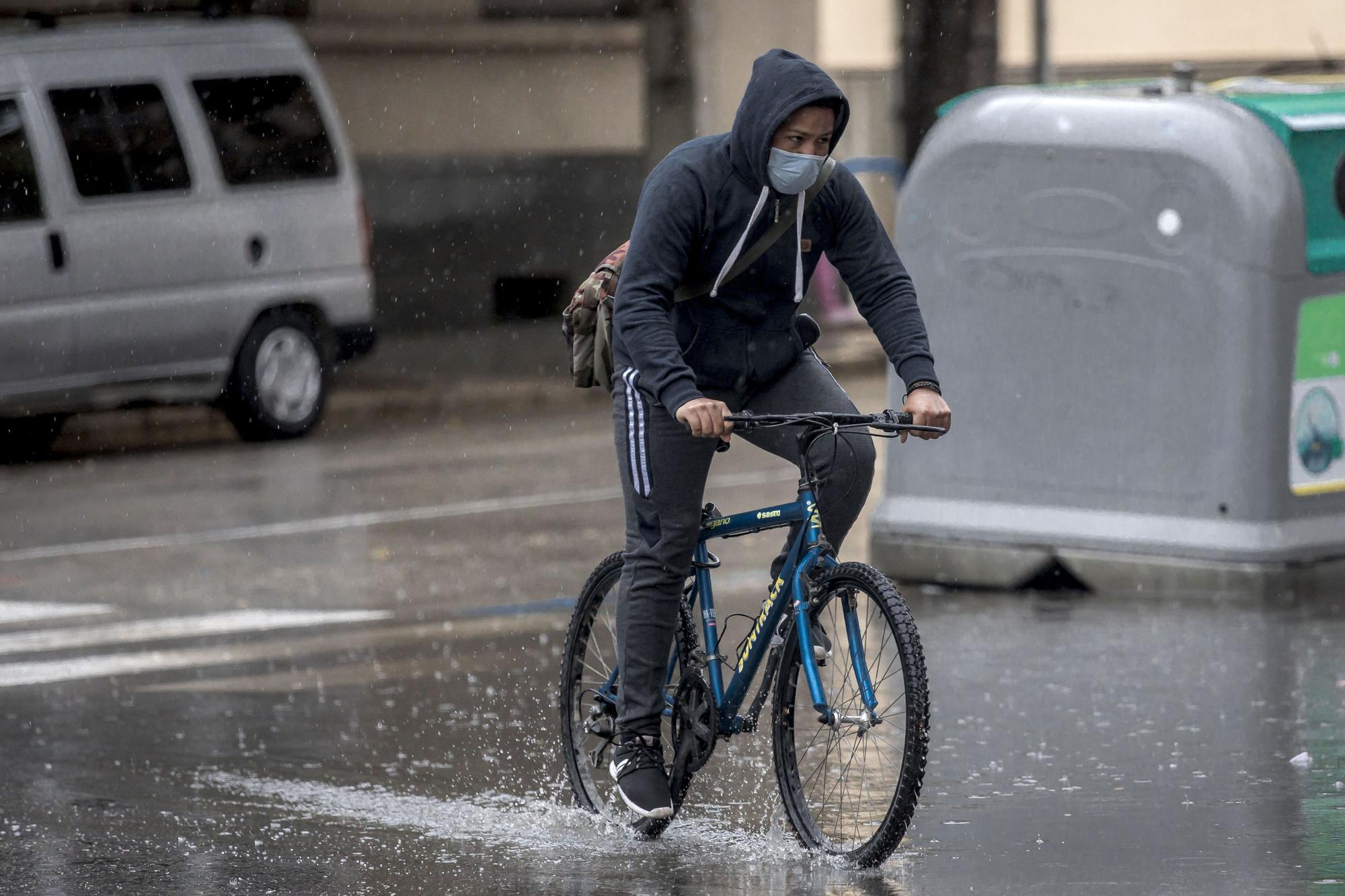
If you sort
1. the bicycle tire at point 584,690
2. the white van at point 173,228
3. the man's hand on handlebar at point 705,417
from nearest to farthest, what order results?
the man's hand on handlebar at point 705,417, the bicycle tire at point 584,690, the white van at point 173,228

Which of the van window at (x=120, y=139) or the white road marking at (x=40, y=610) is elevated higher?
the van window at (x=120, y=139)

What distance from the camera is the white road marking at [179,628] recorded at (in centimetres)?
873

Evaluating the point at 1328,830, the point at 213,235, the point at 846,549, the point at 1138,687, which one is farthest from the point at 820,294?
the point at 1328,830

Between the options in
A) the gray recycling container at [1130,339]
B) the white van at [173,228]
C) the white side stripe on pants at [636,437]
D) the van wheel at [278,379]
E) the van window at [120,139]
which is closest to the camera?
the white side stripe on pants at [636,437]

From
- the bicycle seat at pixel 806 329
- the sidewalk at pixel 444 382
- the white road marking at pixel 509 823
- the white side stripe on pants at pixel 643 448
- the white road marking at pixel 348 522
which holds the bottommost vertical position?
the sidewalk at pixel 444 382

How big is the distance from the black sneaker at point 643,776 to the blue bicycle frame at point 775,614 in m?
0.12

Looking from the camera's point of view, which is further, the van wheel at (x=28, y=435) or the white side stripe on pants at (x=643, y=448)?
the van wheel at (x=28, y=435)

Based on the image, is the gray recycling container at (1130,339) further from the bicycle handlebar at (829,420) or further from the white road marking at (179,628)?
the bicycle handlebar at (829,420)

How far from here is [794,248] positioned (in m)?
5.44

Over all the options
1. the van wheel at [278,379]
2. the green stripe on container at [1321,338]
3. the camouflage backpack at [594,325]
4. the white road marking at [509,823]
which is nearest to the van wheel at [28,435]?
the van wheel at [278,379]

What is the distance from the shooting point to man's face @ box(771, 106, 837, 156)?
5.27 m

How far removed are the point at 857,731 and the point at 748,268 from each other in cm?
97

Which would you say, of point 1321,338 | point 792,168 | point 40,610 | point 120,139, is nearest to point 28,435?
point 120,139

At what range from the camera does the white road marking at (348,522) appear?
11.0 m
